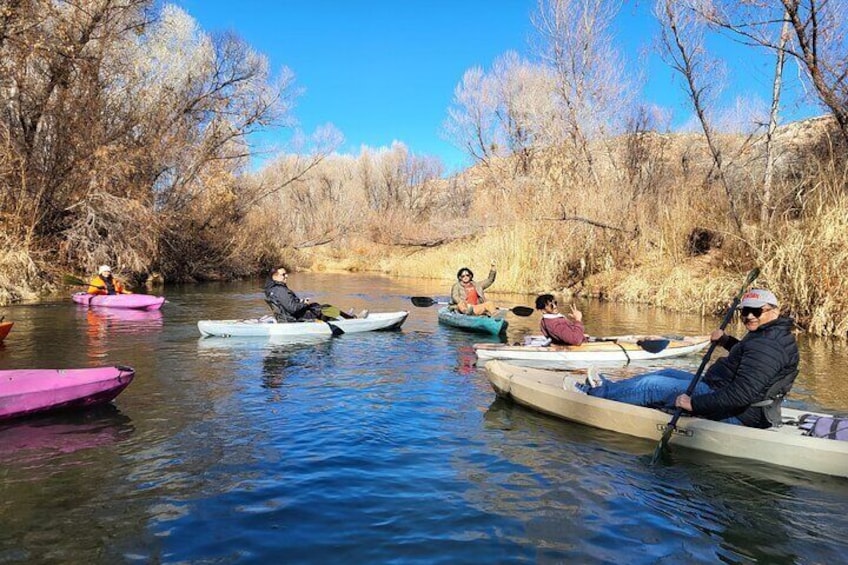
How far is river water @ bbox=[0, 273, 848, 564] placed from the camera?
11.6ft

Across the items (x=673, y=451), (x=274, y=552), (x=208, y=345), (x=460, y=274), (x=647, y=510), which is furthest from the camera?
(x=460, y=274)

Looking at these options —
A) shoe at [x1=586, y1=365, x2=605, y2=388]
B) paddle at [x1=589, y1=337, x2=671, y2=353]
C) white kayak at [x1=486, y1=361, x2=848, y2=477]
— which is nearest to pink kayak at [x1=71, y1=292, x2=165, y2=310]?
white kayak at [x1=486, y1=361, x2=848, y2=477]

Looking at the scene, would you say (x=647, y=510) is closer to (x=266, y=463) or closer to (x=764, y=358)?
(x=764, y=358)

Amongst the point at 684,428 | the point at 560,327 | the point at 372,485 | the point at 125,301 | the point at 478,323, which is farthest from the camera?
the point at 125,301

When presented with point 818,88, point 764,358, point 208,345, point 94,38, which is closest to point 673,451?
point 764,358

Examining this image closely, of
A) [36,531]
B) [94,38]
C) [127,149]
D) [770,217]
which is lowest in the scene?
[36,531]

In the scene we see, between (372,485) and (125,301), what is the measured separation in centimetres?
1173

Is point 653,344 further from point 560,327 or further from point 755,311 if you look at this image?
point 755,311

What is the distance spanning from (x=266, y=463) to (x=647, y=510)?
2.68 metres

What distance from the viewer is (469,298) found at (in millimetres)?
12641

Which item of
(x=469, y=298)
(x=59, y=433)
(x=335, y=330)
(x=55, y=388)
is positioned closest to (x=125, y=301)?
(x=335, y=330)

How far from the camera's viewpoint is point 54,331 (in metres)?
10.9

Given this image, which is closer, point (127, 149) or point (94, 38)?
point (94, 38)

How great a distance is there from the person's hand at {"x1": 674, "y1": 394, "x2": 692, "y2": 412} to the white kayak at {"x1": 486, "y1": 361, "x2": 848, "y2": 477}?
94 millimetres
